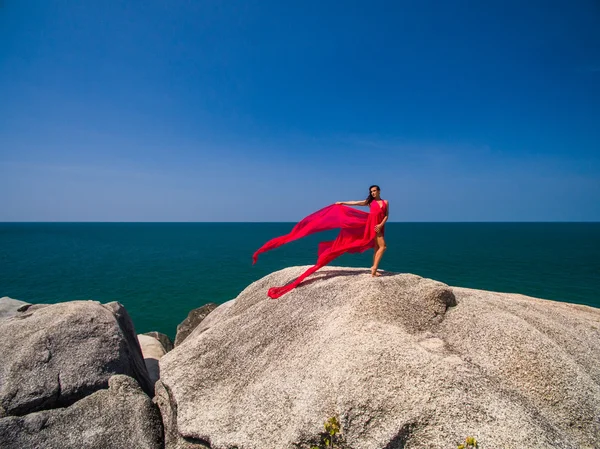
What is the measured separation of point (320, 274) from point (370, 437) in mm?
5947

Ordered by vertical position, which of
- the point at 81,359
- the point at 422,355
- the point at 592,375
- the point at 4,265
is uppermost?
the point at 422,355

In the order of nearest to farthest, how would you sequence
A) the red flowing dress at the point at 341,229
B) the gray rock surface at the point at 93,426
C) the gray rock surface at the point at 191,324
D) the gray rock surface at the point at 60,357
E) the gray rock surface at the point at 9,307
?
the gray rock surface at the point at 93,426
the gray rock surface at the point at 60,357
the red flowing dress at the point at 341,229
the gray rock surface at the point at 9,307
the gray rock surface at the point at 191,324

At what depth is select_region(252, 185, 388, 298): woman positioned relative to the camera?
1016 cm

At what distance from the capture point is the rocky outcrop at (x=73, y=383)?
6.64 metres

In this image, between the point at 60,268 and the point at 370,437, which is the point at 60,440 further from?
the point at 60,268

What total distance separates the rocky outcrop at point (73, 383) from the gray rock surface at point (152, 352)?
298 centimetres

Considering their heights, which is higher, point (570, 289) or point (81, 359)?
point (81, 359)

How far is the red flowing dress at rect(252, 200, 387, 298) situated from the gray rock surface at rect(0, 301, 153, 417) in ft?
16.2

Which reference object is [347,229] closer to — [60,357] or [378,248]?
[378,248]

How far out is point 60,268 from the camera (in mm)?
49875

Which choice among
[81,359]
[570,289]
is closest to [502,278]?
[570,289]

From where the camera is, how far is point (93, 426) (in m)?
6.80

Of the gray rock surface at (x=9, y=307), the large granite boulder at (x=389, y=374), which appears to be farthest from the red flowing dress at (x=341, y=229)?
the gray rock surface at (x=9, y=307)

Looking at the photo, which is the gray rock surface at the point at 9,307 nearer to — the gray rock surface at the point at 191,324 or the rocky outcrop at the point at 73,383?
the rocky outcrop at the point at 73,383
